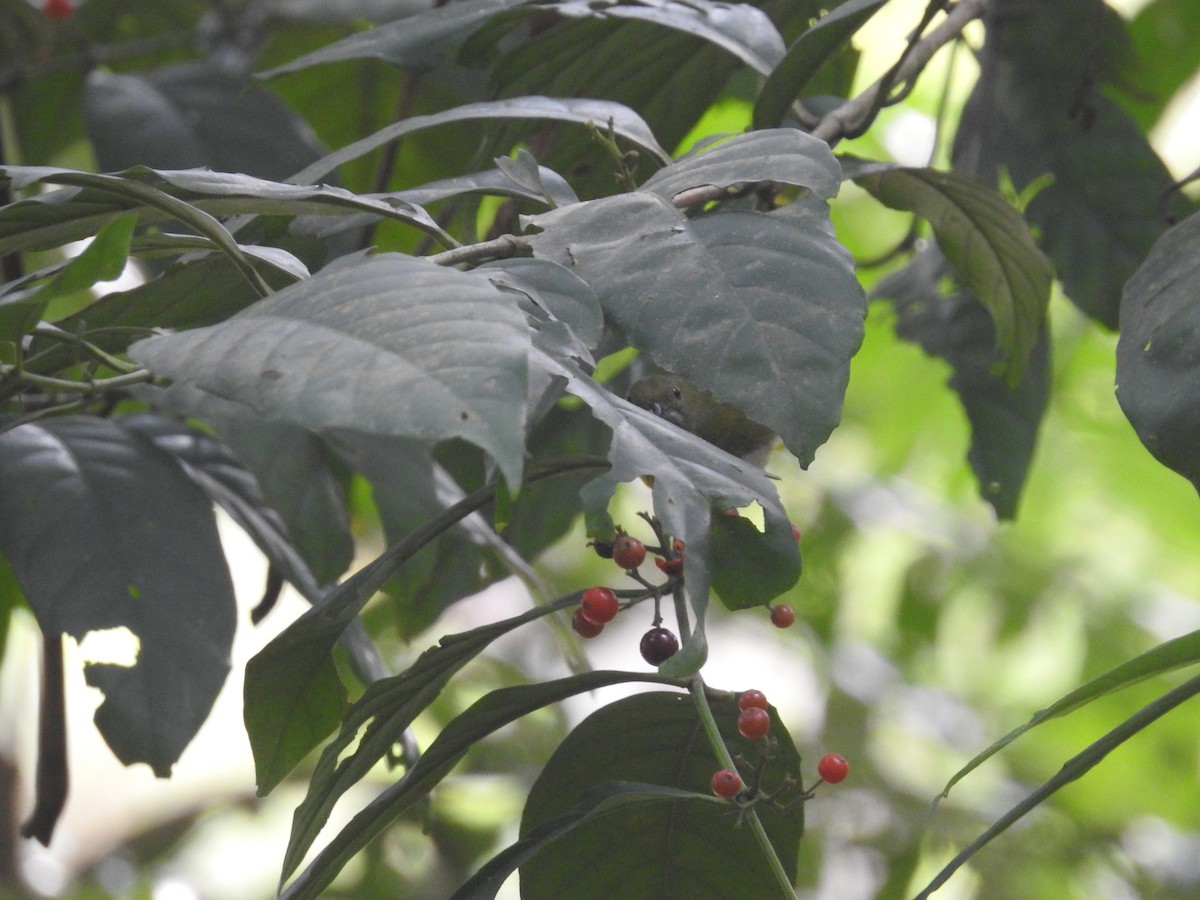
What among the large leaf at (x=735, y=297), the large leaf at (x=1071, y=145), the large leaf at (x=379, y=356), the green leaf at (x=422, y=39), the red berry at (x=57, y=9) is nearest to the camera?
the large leaf at (x=379, y=356)

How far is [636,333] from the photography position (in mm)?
412

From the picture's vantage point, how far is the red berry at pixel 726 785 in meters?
0.48

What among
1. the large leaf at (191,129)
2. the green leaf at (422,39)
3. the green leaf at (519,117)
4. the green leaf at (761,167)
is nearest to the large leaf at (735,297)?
the green leaf at (761,167)

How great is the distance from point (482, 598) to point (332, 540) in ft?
4.01

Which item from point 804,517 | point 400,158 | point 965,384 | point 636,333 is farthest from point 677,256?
point 804,517

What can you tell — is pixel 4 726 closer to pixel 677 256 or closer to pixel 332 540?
pixel 332 540

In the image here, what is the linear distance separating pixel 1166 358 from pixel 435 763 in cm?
33

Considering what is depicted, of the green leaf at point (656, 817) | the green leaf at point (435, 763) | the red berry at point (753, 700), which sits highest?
the red berry at point (753, 700)

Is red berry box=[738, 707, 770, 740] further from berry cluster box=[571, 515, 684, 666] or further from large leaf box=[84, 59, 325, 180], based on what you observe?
large leaf box=[84, 59, 325, 180]

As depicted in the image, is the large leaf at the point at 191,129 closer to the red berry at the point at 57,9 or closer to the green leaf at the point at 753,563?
the red berry at the point at 57,9

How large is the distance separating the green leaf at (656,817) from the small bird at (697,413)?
0.39 feet

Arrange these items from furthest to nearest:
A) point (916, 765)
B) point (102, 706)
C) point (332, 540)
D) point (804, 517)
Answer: point (916, 765) < point (804, 517) < point (332, 540) < point (102, 706)

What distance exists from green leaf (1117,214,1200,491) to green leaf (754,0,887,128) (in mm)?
184

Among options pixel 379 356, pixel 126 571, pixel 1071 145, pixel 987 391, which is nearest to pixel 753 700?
pixel 379 356
